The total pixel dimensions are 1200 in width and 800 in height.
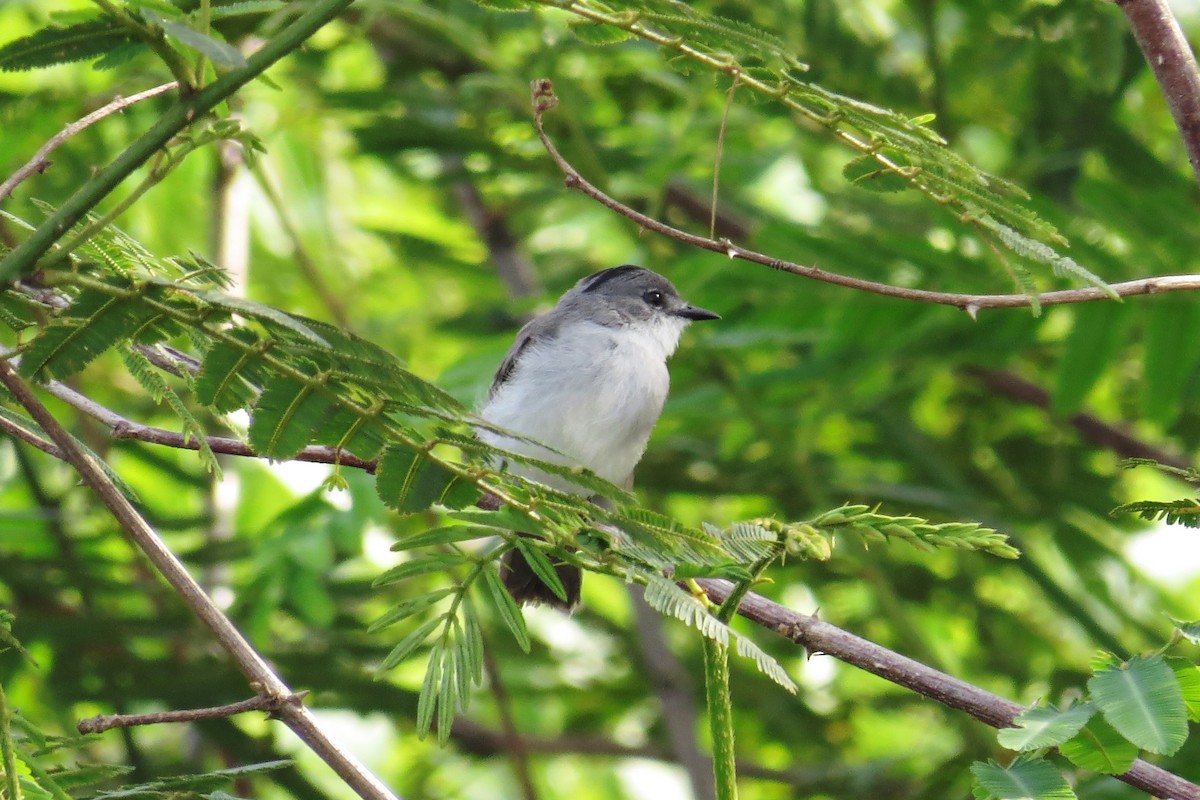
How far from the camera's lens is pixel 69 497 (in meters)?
4.94

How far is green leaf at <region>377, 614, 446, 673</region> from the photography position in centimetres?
222

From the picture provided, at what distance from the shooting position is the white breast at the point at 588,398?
4.60m

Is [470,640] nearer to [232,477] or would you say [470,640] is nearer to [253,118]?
[232,477]

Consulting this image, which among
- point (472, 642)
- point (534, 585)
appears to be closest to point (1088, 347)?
point (534, 585)

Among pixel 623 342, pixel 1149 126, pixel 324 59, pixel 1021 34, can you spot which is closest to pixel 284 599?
pixel 623 342

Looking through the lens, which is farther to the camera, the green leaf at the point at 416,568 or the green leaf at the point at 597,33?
the green leaf at the point at 597,33

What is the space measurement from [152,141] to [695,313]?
3.47m

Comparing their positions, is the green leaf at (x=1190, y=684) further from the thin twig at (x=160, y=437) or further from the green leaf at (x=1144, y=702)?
the thin twig at (x=160, y=437)

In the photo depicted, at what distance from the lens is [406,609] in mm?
2195

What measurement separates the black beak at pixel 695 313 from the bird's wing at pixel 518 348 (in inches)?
18.7

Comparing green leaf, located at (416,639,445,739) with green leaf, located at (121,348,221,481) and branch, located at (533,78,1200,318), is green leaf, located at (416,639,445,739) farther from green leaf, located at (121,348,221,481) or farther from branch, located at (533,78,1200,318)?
branch, located at (533,78,1200,318)

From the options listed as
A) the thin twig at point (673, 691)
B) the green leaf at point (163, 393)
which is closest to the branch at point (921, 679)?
the green leaf at point (163, 393)

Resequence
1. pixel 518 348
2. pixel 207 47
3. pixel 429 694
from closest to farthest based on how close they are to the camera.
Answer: pixel 207 47, pixel 429 694, pixel 518 348

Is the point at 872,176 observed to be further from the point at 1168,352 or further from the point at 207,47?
the point at 1168,352
